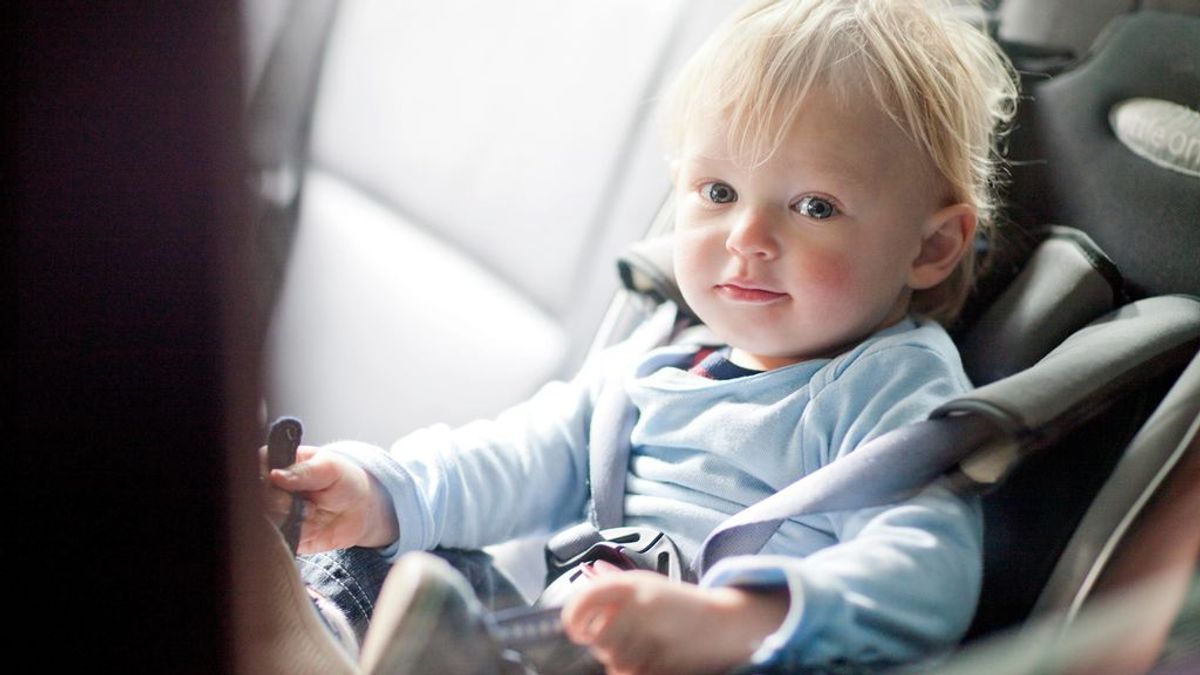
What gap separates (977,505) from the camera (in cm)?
80

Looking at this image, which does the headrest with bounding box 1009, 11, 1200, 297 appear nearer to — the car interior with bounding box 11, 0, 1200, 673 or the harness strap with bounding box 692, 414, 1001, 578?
the car interior with bounding box 11, 0, 1200, 673

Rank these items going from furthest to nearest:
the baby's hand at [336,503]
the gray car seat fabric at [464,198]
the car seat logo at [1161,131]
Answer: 1. the gray car seat fabric at [464,198]
2. the car seat logo at [1161,131]
3. the baby's hand at [336,503]

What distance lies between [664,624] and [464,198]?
95cm

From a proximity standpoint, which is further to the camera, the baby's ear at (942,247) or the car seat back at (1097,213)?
the baby's ear at (942,247)

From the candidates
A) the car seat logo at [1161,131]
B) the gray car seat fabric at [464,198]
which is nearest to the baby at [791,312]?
the car seat logo at [1161,131]

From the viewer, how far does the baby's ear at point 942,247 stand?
96 centimetres

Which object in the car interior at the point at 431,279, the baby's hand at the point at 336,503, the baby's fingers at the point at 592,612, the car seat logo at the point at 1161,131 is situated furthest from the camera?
the car seat logo at the point at 1161,131

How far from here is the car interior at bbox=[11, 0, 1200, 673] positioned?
0.48 metres

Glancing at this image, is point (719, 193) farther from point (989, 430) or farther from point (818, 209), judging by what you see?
point (989, 430)

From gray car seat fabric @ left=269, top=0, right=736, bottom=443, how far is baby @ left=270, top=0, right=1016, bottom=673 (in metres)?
0.36

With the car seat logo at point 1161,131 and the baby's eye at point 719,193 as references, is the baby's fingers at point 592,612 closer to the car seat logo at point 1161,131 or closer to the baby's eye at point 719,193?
the baby's eye at point 719,193

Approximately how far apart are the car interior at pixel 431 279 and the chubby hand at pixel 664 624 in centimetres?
15

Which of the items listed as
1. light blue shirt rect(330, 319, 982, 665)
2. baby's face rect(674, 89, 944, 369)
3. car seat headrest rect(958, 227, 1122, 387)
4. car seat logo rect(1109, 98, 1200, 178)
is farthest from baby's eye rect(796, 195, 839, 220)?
car seat logo rect(1109, 98, 1200, 178)

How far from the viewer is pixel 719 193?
3.12 feet
